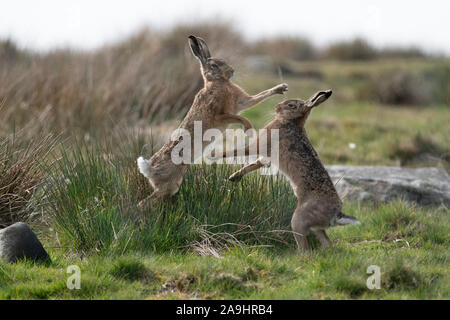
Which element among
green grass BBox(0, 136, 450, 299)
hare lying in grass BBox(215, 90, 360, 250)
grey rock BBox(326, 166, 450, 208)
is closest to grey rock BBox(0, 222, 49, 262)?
green grass BBox(0, 136, 450, 299)

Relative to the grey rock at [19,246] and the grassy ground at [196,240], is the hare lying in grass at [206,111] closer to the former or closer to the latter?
the grassy ground at [196,240]

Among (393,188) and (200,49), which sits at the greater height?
(200,49)

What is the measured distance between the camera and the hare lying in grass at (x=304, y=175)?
5.92 m

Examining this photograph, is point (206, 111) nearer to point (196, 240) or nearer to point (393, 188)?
point (196, 240)

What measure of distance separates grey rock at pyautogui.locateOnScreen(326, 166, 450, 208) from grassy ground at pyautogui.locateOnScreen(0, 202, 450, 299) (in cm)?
256

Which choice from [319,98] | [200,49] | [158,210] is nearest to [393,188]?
[319,98]

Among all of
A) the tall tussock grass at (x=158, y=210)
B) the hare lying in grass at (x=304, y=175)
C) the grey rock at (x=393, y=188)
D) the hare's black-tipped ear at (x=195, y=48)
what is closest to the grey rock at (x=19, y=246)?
the tall tussock grass at (x=158, y=210)

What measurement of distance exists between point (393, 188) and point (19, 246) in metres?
5.31

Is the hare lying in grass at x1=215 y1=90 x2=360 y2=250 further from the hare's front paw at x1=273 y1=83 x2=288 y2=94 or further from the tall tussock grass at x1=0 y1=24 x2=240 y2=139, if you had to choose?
the tall tussock grass at x1=0 y1=24 x2=240 y2=139

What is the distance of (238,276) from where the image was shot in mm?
5508

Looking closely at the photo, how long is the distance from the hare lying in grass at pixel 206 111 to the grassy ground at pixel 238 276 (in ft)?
2.47

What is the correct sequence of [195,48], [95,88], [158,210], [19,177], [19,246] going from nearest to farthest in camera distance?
[19,246]
[158,210]
[195,48]
[19,177]
[95,88]
